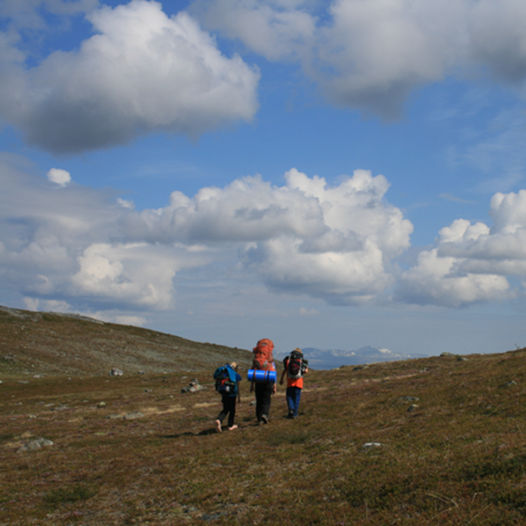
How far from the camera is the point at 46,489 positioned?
15.2 m

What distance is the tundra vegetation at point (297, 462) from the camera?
32.7 feet

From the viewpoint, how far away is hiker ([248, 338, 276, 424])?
23.0m

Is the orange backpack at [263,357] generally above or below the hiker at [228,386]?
above

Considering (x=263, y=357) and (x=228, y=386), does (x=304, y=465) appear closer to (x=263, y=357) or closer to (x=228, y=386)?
(x=228, y=386)

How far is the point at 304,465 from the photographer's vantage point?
566 inches

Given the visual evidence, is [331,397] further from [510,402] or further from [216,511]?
[216,511]

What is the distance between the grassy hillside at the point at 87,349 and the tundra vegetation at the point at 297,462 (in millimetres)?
55529

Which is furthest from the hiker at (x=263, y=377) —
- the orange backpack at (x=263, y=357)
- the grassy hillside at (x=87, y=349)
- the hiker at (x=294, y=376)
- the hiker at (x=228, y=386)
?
the grassy hillside at (x=87, y=349)

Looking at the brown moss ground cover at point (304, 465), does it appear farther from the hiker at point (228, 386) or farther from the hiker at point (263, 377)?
the hiker at point (228, 386)

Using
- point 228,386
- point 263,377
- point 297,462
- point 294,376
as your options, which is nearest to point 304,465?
point 297,462

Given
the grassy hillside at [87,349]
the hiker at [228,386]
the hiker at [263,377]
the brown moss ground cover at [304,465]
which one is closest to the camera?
the brown moss ground cover at [304,465]

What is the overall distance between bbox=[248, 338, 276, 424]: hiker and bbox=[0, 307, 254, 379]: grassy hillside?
62.2 metres

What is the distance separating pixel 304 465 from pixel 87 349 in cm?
9376

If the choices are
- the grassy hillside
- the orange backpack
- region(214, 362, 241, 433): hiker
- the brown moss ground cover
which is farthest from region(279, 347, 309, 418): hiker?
the grassy hillside
